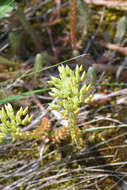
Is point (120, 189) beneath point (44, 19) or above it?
beneath

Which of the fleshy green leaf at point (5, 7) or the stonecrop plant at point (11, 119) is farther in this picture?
the fleshy green leaf at point (5, 7)

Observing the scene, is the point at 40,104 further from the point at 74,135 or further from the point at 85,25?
the point at 85,25

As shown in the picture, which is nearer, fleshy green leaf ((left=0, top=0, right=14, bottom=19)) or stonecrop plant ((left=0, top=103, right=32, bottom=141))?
stonecrop plant ((left=0, top=103, right=32, bottom=141))

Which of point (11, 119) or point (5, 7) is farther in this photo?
point (5, 7)

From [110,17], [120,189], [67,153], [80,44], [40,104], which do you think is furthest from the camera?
[110,17]

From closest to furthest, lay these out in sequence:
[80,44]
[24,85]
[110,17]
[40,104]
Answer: [40,104], [24,85], [80,44], [110,17]

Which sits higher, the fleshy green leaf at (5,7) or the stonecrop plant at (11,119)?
the fleshy green leaf at (5,7)

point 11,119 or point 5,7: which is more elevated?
point 5,7

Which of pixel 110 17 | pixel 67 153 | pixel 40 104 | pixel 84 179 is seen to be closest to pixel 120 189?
pixel 84 179

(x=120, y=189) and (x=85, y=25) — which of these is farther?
(x=85, y=25)

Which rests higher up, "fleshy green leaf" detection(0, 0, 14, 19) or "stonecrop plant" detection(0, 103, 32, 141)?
"fleshy green leaf" detection(0, 0, 14, 19)

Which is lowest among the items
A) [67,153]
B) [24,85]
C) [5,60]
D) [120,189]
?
[120,189]
